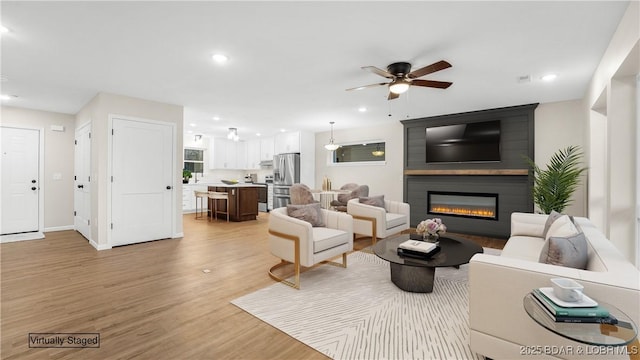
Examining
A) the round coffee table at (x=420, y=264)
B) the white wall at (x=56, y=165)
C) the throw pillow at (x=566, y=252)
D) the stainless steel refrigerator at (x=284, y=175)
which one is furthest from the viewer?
the stainless steel refrigerator at (x=284, y=175)

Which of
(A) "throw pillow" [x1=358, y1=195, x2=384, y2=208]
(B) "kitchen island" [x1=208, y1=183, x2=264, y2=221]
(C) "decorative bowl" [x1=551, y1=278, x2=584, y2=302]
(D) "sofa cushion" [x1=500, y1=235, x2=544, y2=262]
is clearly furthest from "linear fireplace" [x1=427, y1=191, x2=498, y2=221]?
(C) "decorative bowl" [x1=551, y1=278, x2=584, y2=302]

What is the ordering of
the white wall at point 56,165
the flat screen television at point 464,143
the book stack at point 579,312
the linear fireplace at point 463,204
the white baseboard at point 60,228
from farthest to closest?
the white baseboard at point 60,228
the white wall at point 56,165
the linear fireplace at point 463,204
the flat screen television at point 464,143
the book stack at point 579,312

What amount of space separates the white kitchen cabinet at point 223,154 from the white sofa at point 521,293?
8.57 metres

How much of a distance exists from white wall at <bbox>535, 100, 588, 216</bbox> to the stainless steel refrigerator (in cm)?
532

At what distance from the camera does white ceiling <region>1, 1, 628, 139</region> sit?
219 cm

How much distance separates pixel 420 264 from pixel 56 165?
7.13 m

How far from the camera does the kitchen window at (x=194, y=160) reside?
898cm

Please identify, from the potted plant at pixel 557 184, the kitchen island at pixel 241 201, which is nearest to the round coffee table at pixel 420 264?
the potted plant at pixel 557 184

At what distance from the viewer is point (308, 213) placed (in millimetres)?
3514

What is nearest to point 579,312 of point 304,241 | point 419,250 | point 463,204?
point 419,250

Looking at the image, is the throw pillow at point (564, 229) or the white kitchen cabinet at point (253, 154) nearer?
the throw pillow at point (564, 229)

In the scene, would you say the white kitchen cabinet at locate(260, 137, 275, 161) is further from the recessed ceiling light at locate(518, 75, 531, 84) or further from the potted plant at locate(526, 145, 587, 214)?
the potted plant at locate(526, 145, 587, 214)

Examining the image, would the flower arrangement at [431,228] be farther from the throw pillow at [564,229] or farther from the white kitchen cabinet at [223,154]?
the white kitchen cabinet at [223,154]

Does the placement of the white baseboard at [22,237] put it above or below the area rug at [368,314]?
above
